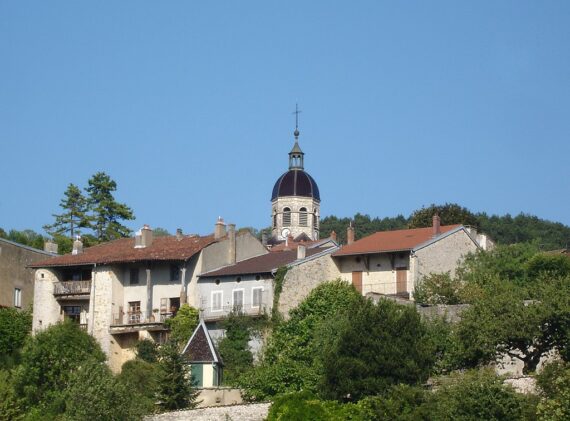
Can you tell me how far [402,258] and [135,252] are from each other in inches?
550

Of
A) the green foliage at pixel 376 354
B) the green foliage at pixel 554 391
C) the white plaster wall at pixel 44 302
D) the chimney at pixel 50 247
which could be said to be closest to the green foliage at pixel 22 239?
the chimney at pixel 50 247

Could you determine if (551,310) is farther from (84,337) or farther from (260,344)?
(84,337)

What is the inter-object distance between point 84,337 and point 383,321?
17.3 metres

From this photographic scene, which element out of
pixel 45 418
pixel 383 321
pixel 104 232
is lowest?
pixel 45 418

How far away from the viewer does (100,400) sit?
44.4 m

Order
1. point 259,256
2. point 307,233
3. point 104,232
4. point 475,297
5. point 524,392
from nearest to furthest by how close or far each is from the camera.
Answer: point 524,392, point 475,297, point 259,256, point 104,232, point 307,233

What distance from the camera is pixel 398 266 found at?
58375mm

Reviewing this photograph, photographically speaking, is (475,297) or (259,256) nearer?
(475,297)

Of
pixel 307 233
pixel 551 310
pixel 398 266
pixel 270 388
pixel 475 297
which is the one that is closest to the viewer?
pixel 551 310

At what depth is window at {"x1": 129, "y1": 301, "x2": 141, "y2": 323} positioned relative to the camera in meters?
60.4

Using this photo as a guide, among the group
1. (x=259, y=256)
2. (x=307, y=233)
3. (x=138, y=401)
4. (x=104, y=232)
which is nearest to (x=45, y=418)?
(x=138, y=401)

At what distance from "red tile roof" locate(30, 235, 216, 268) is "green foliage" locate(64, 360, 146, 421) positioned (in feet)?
47.1

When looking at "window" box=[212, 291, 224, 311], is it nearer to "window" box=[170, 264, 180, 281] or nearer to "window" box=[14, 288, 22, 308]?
"window" box=[170, 264, 180, 281]

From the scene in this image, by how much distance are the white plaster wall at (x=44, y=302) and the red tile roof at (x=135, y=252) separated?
645mm
